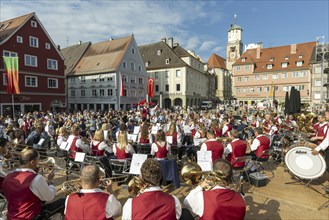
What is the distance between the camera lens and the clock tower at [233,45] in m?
74.3

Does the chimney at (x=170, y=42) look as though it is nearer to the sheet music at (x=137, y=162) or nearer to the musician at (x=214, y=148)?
the musician at (x=214, y=148)

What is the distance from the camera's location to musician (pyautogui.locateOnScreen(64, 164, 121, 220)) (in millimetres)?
2318

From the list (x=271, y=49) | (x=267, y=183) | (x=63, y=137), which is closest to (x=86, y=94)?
(x=63, y=137)

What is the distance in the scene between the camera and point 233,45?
247 feet

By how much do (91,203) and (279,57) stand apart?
2348 inches

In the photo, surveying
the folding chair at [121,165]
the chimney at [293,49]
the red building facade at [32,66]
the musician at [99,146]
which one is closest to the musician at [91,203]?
the folding chair at [121,165]

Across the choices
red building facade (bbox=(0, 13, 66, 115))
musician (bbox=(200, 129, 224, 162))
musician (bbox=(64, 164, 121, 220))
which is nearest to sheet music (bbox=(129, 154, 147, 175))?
musician (bbox=(200, 129, 224, 162))

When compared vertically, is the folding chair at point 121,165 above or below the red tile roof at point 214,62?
below

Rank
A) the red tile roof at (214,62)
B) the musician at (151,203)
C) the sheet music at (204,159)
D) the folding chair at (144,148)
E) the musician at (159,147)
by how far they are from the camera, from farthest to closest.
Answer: the red tile roof at (214,62)
the folding chair at (144,148)
the musician at (159,147)
the sheet music at (204,159)
the musician at (151,203)

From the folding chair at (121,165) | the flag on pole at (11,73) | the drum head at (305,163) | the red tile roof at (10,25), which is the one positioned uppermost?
the red tile roof at (10,25)

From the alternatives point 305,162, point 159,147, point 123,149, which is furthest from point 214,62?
point 123,149

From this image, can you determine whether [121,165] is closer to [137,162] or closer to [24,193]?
[137,162]

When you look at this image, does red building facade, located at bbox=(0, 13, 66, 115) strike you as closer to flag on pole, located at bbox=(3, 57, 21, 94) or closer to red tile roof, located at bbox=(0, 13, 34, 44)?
red tile roof, located at bbox=(0, 13, 34, 44)

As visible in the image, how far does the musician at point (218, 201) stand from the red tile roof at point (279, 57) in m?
55.6
